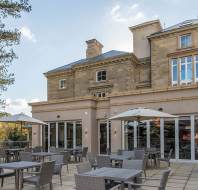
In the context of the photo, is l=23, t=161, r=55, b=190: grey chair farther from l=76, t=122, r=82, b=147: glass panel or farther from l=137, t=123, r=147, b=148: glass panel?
l=76, t=122, r=82, b=147: glass panel

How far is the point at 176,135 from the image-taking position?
1580 centimetres

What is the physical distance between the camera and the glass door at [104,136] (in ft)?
62.3

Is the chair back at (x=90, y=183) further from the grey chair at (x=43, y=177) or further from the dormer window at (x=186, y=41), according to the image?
the dormer window at (x=186, y=41)

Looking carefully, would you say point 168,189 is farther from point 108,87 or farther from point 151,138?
point 108,87

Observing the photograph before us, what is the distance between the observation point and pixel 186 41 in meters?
23.5

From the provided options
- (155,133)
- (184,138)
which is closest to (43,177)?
(184,138)

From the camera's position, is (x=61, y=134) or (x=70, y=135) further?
(x=61, y=134)

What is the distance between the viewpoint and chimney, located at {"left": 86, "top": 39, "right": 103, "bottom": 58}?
30.5 m

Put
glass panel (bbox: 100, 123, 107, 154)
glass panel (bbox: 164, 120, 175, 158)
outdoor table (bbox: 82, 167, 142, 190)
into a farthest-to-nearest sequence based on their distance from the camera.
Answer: glass panel (bbox: 100, 123, 107, 154) → glass panel (bbox: 164, 120, 175, 158) → outdoor table (bbox: 82, 167, 142, 190)

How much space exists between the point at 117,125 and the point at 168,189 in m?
9.64

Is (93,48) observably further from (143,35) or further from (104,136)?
(104,136)

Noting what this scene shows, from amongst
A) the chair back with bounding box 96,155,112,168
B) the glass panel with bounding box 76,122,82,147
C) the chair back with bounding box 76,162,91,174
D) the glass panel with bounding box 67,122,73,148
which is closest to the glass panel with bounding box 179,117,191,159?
the glass panel with bounding box 76,122,82,147

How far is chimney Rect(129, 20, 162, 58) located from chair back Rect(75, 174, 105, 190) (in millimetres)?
23824

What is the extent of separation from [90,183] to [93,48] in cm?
2629
